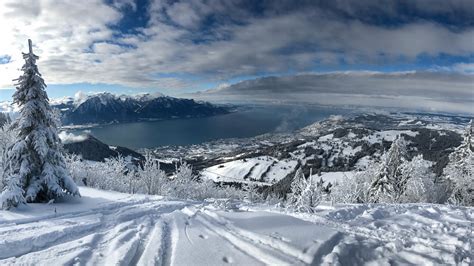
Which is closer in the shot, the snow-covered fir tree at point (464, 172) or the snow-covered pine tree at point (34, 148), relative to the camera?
the snow-covered pine tree at point (34, 148)

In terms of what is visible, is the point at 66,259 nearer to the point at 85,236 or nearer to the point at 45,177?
the point at 85,236

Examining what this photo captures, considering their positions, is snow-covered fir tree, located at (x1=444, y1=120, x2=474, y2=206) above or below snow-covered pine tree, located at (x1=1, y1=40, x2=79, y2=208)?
below

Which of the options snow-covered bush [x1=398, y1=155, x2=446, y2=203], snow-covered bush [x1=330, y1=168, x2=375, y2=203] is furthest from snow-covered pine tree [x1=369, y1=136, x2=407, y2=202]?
snow-covered bush [x1=330, y1=168, x2=375, y2=203]

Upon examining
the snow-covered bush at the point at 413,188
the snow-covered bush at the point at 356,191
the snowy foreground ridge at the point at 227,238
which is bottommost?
the snow-covered bush at the point at 356,191

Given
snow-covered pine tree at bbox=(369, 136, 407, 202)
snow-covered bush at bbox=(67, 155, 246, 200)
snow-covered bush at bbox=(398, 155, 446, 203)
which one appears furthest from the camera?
snow-covered pine tree at bbox=(369, 136, 407, 202)

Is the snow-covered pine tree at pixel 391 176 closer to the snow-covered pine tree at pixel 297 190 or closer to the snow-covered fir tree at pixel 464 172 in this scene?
the snow-covered fir tree at pixel 464 172

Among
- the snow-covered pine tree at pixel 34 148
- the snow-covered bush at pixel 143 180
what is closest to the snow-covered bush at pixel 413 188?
the snow-covered bush at pixel 143 180

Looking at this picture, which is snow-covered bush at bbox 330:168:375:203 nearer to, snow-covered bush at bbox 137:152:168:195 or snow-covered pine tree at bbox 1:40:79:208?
snow-covered bush at bbox 137:152:168:195
